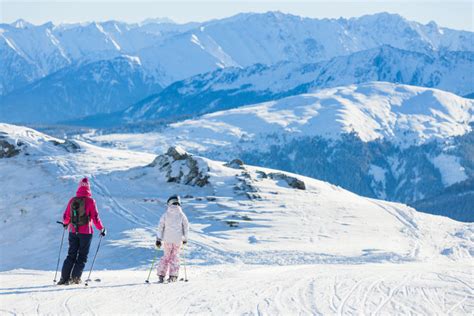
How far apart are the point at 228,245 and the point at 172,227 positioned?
16.0m

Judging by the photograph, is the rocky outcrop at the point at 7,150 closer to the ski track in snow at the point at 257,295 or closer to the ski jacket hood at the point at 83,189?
the ski track in snow at the point at 257,295

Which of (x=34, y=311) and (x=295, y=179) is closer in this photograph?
(x=34, y=311)

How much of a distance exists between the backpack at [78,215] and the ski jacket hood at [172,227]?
206cm

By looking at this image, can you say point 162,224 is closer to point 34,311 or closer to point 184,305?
point 184,305

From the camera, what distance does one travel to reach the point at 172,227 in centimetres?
1977

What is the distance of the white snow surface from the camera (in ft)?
55.2

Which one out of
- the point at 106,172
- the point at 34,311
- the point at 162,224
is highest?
the point at 106,172

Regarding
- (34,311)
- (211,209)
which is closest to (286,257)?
(211,209)

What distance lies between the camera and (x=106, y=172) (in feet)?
169

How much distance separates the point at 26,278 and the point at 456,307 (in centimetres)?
1143

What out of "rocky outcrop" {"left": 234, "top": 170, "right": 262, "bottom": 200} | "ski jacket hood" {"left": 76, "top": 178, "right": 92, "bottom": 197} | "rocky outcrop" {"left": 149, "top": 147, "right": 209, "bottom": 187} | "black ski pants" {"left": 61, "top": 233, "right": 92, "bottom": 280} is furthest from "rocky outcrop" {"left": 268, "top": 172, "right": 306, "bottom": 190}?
→ "ski jacket hood" {"left": 76, "top": 178, "right": 92, "bottom": 197}

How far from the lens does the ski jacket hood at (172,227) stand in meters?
19.8

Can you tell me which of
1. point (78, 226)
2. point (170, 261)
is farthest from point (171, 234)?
point (78, 226)

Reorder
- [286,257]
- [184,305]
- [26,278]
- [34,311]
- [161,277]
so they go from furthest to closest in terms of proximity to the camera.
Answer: [286,257], [26,278], [161,277], [184,305], [34,311]
